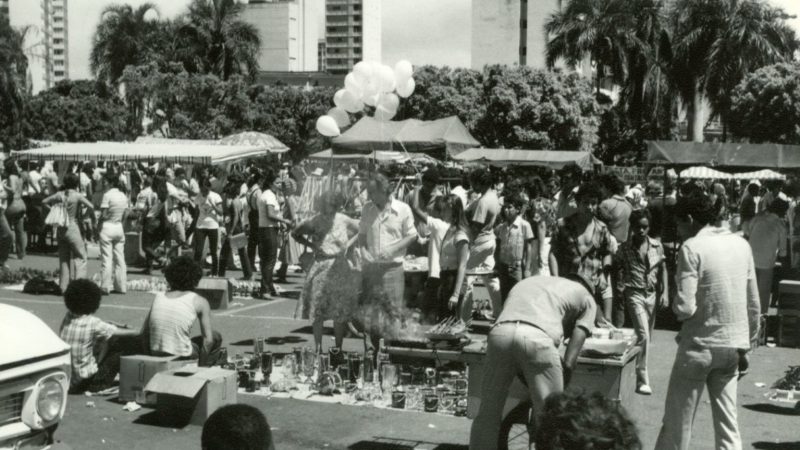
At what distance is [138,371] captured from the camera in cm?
844

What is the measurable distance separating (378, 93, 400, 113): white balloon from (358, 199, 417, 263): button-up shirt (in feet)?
20.8

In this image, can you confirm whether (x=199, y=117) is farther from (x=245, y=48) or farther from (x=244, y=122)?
(x=245, y=48)

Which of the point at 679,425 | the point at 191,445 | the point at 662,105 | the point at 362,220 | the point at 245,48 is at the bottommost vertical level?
the point at 191,445

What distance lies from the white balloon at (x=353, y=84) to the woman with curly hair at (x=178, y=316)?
752 cm

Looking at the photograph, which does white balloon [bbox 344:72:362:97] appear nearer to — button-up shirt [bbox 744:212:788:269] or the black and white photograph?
the black and white photograph

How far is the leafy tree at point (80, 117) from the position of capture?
243 ft

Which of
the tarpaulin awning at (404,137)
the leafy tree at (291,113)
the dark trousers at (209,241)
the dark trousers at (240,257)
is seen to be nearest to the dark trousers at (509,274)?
the tarpaulin awning at (404,137)

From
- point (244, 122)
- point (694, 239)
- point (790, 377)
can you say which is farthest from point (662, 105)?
point (694, 239)

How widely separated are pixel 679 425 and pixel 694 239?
1.16m

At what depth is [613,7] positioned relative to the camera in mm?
52562

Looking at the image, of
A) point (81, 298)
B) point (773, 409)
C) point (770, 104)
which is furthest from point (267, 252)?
point (770, 104)

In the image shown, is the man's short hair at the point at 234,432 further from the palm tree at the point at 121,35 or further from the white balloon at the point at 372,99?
the palm tree at the point at 121,35

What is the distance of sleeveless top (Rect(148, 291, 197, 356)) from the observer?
8438 millimetres

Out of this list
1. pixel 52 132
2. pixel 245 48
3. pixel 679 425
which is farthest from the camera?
pixel 52 132
